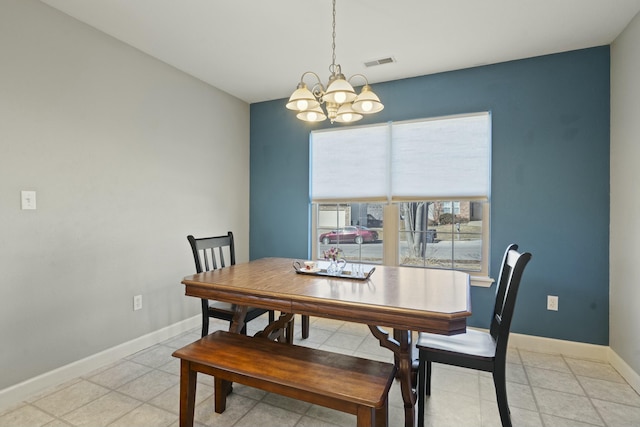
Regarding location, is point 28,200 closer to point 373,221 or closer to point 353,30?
point 353,30

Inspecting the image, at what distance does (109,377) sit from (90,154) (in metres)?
1.66

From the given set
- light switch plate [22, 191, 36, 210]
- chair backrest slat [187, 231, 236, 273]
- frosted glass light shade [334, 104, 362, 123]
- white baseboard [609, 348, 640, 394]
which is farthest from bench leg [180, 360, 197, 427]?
white baseboard [609, 348, 640, 394]

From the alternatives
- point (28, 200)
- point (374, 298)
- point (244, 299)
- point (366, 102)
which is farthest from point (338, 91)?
point (28, 200)

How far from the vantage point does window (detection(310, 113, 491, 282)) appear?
10.3 ft

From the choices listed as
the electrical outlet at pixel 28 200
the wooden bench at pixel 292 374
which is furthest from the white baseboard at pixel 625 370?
the electrical outlet at pixel 28 200

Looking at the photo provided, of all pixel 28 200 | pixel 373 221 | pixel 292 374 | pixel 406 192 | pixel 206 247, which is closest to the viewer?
pixel 292 374

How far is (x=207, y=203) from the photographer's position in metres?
3.58

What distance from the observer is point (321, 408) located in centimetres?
202

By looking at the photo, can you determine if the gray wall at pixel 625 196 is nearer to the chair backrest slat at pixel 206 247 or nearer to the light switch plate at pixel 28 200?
the chair backrest slat at pixel 206 247

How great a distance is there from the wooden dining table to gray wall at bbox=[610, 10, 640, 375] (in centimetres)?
130

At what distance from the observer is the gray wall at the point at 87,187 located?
81.7 inches

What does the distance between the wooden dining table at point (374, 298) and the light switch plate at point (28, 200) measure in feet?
3.89

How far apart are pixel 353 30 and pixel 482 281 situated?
245cm

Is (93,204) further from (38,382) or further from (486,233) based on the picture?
(486,233)
